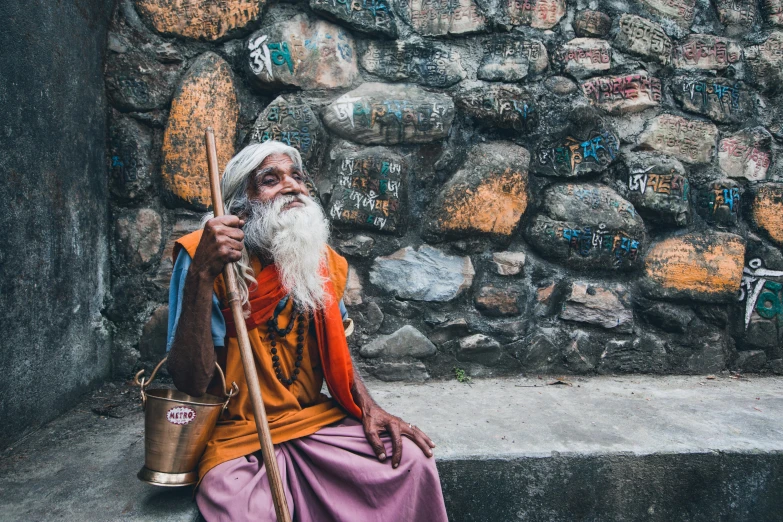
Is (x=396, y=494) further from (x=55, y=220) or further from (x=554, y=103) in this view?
(x=554, y=103)

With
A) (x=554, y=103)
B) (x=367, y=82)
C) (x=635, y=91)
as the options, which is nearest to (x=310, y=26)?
(x=367, y=82)

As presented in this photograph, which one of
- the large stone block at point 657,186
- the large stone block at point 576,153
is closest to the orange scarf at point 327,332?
the large stone block at point 576,153

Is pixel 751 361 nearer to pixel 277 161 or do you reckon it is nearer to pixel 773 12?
pixel 773 12

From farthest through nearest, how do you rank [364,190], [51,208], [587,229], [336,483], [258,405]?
[587,229], [364,190], [51,208], [336,483], [258,405]

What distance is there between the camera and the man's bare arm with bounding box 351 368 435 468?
1645 mm

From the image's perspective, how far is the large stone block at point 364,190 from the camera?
2652mm

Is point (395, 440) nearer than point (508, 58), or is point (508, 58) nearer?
point (395, 440)

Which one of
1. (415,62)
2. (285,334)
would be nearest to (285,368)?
(285,334)

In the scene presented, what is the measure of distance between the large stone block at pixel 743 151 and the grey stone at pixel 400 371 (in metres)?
1.99

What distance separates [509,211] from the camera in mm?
2760

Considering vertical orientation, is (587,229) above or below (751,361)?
above

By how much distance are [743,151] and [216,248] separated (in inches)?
112

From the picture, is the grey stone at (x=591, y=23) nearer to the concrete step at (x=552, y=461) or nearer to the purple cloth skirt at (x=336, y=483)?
the concrete step at (x=552, y=461)

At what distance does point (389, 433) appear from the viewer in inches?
67.3
